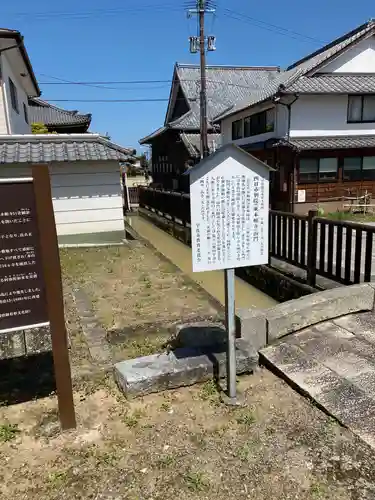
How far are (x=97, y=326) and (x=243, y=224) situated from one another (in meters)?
2.82

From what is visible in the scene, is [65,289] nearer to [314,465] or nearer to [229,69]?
[314,465]

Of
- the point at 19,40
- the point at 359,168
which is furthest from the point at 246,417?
the point at 359,168

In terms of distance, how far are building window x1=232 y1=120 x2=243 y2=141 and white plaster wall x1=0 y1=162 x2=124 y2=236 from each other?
1435cm

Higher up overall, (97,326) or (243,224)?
(243,224)

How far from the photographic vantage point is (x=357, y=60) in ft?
62.1

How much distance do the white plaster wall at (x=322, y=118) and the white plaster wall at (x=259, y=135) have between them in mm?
505

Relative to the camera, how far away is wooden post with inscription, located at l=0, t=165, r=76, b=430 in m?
2.60

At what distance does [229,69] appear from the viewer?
99.0ft

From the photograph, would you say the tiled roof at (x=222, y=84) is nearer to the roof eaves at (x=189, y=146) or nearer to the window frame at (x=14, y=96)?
the roof eaves at (x=189, y=146)

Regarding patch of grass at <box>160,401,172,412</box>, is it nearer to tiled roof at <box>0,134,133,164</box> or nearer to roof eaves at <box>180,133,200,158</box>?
tiled roof at <box>0,134,133,164</box>

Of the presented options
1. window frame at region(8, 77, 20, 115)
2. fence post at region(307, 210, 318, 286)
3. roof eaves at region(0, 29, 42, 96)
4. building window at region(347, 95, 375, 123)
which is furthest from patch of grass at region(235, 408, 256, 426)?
building window at region(347, 95, 375, 123)

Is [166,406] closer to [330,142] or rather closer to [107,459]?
[107,459]

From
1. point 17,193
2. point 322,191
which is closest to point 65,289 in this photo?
point 17,193

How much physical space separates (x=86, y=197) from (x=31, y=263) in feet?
26.8
